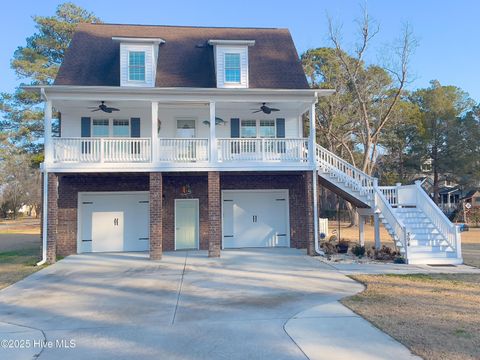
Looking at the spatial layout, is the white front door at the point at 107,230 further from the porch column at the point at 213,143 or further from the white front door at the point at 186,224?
the porch column at the point at 213,143

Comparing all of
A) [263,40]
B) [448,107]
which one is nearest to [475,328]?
[263,40]

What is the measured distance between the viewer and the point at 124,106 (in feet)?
52.5

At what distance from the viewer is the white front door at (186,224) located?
17.0m

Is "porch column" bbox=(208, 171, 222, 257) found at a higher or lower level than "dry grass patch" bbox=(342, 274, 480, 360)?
higher

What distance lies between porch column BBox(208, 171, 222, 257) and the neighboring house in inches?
1.5

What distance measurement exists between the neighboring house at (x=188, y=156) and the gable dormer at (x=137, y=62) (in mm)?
38

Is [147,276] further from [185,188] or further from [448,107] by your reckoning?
[448,107]

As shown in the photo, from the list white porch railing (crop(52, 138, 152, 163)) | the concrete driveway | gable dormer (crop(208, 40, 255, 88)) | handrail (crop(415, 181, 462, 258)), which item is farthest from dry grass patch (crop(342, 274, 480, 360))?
gable dormer (crop(208, 40, 255, 88))

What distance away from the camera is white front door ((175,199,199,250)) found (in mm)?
17000

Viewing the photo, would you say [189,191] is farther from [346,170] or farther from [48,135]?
[346,170]

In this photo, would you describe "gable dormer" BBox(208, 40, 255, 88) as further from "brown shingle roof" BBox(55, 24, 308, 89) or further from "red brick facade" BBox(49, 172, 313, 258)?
"red brick facade" BBox(49, 172, 313, 258)

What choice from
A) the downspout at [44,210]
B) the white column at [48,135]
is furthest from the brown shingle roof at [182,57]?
the downspout at [44,210]

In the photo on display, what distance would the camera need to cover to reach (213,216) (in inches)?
583

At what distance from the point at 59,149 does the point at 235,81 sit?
7.00 meters
